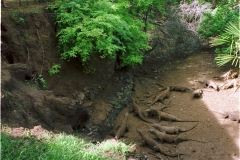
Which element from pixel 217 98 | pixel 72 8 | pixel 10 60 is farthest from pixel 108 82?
pixel 217 98

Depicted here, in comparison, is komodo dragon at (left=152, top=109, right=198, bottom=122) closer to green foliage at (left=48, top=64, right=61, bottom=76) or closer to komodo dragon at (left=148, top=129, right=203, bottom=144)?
komodo dragon at (left=148, top=129, right=203, bottom=144)

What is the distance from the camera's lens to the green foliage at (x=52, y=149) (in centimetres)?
380

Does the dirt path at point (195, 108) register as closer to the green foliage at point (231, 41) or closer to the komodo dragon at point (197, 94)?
the komodo dragon at point (197, 94)

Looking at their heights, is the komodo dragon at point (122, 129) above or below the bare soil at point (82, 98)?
below

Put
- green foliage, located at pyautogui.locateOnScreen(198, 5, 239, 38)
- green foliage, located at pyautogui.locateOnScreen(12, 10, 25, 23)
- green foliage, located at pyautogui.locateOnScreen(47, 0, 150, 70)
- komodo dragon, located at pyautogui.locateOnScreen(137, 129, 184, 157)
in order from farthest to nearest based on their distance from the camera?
green foliage, located at pyautogui.locateOnScreen(198, 5, 239, 38) < green foliage, located at pyautogui.locateOnScreen(47, 0, 150, 70) < green foliage, located at pyautogui.locateOnScreen(12, 10, 25, 23) < komodo dragon, located at pyautogui.locateOnScreen(137, 129, 184, 157)

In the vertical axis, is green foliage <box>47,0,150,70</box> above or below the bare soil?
above

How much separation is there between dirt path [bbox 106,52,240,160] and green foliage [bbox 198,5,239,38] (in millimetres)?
1910

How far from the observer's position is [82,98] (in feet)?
27.6

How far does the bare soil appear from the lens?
5.36 meters

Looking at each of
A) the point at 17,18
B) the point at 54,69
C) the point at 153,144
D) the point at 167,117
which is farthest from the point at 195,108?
the point at 17,18

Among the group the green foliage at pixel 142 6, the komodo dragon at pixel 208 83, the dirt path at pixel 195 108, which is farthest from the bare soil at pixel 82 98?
the green foliage at pixel 142 6

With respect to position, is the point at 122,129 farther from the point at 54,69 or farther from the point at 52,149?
the point at 52,149

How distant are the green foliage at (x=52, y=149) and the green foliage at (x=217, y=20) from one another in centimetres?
1062

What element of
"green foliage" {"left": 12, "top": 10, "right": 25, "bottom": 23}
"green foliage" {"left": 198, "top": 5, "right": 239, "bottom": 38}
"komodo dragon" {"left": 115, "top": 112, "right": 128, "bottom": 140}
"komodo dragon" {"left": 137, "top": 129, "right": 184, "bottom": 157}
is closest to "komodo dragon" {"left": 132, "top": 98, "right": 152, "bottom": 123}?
"komodo dragon" {"left": 115, "top": 112, "right": 128, "bottom": 140}
